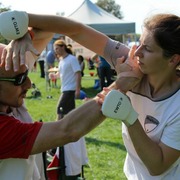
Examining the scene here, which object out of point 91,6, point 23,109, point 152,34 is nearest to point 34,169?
point 23,109

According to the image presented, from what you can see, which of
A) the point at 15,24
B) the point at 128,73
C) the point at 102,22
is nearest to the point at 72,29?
the point at 15,24

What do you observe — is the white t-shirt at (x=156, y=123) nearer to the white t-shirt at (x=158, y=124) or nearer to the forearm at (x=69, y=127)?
the white t-shirt at (x=158, y=124)

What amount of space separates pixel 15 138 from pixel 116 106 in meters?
0.46

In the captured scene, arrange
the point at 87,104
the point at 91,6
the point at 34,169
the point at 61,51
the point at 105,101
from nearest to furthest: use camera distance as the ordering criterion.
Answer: the point at 105,101
the point at 87,104
the point at 34,169
the point at 61,51
the point at 91,6

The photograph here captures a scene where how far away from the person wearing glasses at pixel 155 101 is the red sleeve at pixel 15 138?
354 millimetres

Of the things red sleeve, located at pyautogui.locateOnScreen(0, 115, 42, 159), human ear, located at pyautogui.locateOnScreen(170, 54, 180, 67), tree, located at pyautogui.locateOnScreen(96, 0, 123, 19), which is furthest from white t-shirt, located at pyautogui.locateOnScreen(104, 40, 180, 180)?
tree, located at pyautogui.locateOnScreen(96, 0, 123, 19)

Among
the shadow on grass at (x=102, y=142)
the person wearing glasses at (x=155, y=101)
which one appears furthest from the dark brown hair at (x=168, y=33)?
→ the shadow on grass at (x=102, y=142)

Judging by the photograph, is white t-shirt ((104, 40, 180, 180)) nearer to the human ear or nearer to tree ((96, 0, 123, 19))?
the human ear

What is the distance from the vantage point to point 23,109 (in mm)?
2125

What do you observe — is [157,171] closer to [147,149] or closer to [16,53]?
[147,149]

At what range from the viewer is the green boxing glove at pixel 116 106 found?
1.64 m

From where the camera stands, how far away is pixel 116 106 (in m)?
1.64

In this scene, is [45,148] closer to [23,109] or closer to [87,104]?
[87,104]

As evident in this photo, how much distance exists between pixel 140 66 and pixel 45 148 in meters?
0.58
